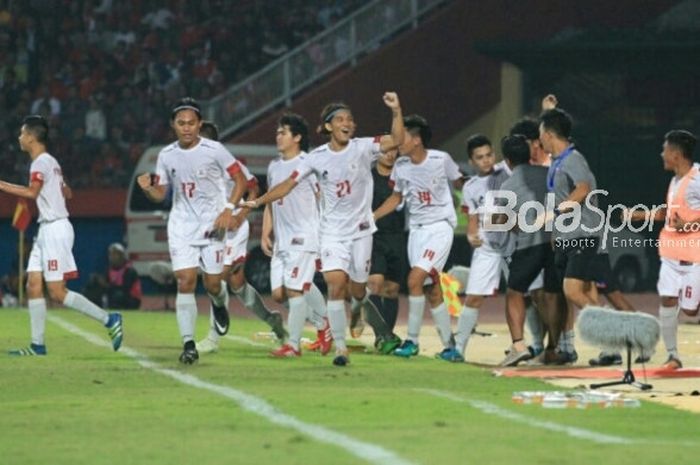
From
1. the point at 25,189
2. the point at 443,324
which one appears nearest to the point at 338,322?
the point at 443,324

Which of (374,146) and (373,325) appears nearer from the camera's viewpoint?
(374,146)

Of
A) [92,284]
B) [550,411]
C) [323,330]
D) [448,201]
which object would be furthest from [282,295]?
[92,284]

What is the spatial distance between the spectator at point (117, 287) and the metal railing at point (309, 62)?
16.6ft

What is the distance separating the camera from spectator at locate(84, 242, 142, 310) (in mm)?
32125

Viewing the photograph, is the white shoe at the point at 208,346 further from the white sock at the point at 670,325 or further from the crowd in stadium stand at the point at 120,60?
the crowd in stadium stand at the point at 120,60

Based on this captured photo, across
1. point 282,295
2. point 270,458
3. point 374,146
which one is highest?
point 374,146

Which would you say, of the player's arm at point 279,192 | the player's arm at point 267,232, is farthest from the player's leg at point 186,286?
the player's arm at point 267,232

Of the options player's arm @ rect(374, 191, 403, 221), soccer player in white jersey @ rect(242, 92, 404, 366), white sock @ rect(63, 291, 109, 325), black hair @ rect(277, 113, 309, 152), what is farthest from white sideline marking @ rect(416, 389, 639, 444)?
black hair @ rect(277, 113, 309, 152)

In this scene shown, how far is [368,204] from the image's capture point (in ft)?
57.8

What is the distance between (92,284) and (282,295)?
1328 centimetres

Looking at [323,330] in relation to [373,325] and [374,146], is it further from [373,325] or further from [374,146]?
[374,146]

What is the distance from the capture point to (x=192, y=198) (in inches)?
694

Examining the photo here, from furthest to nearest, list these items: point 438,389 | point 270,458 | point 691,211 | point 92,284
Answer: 1. point 92,284
2. point 691,211
3. point 438,389
4. point 270,458

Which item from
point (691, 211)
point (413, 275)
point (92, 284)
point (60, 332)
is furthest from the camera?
point (92, 284)
